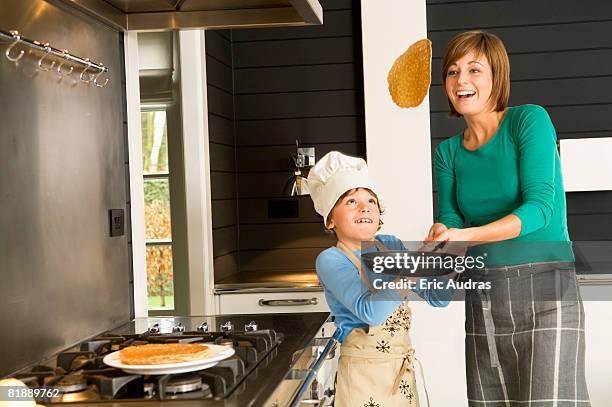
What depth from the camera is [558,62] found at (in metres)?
3.72

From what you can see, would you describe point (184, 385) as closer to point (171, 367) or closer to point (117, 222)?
point (171, 367)

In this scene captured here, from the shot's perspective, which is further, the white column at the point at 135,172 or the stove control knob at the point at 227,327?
the white column at the point at 135,172

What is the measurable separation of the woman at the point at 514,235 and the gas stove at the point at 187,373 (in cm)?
44

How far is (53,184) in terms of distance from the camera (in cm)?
198

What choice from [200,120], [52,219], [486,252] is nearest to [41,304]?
[52,219]

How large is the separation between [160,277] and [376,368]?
1.94 meters

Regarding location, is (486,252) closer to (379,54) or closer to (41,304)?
(41,304)

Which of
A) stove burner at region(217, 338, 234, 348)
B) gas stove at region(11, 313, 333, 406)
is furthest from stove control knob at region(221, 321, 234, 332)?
stove burner at region(217, 338, 234, 348)

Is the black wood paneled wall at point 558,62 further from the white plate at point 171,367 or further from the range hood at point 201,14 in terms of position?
A: the white plate at point 171,367

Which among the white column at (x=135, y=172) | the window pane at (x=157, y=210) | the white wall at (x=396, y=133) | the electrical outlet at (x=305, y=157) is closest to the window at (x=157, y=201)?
the window pane at (x=157, y=210)

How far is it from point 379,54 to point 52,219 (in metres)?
1.91

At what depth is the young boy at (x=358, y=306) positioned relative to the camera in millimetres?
2078

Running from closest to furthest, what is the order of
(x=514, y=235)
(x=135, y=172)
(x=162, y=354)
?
(x=162, y=354) < (x=514, y=235) < (x=135, y=172)

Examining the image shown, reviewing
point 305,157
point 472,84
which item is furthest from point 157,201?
point 472,84
